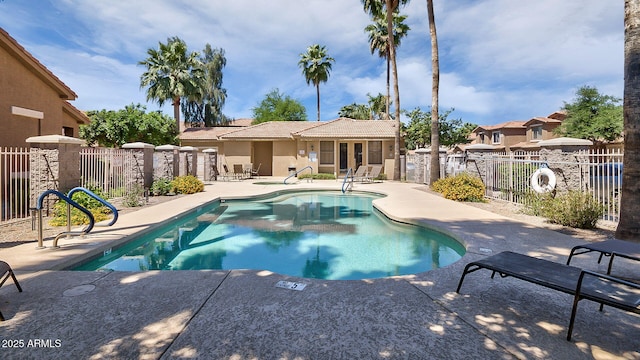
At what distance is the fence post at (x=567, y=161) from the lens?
26.5ft

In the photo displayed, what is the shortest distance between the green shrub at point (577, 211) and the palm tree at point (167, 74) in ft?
93.8

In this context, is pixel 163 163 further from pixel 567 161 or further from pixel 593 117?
pixel 593 117

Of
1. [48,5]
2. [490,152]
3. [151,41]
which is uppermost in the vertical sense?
[151,41]

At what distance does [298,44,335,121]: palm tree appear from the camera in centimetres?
3516

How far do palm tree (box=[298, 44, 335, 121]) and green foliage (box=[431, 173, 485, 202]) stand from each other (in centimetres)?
2642

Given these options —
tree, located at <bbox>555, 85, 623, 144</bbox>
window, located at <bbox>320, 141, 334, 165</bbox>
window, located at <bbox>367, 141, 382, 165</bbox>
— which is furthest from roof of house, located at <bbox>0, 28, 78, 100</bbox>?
tree, located at <bbox>555, 85, 623, 144</bbox>

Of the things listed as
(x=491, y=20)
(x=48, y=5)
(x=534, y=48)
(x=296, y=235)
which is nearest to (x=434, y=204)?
(x=296, y=235)

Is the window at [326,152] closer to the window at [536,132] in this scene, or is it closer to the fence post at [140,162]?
the fence post at [140,162]

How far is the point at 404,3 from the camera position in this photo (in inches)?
739

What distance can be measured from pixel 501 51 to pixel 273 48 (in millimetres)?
19144

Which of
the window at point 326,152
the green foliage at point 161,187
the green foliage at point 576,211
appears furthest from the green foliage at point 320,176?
the green foliage at point 576,211

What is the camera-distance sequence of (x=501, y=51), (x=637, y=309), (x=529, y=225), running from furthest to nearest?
(x=501, y=51) < (x=529, y=225) < (x=637, y=309)

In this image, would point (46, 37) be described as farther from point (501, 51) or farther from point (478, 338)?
point (501, 51)

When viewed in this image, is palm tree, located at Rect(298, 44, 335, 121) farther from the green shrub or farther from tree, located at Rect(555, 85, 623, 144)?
the green shrub
